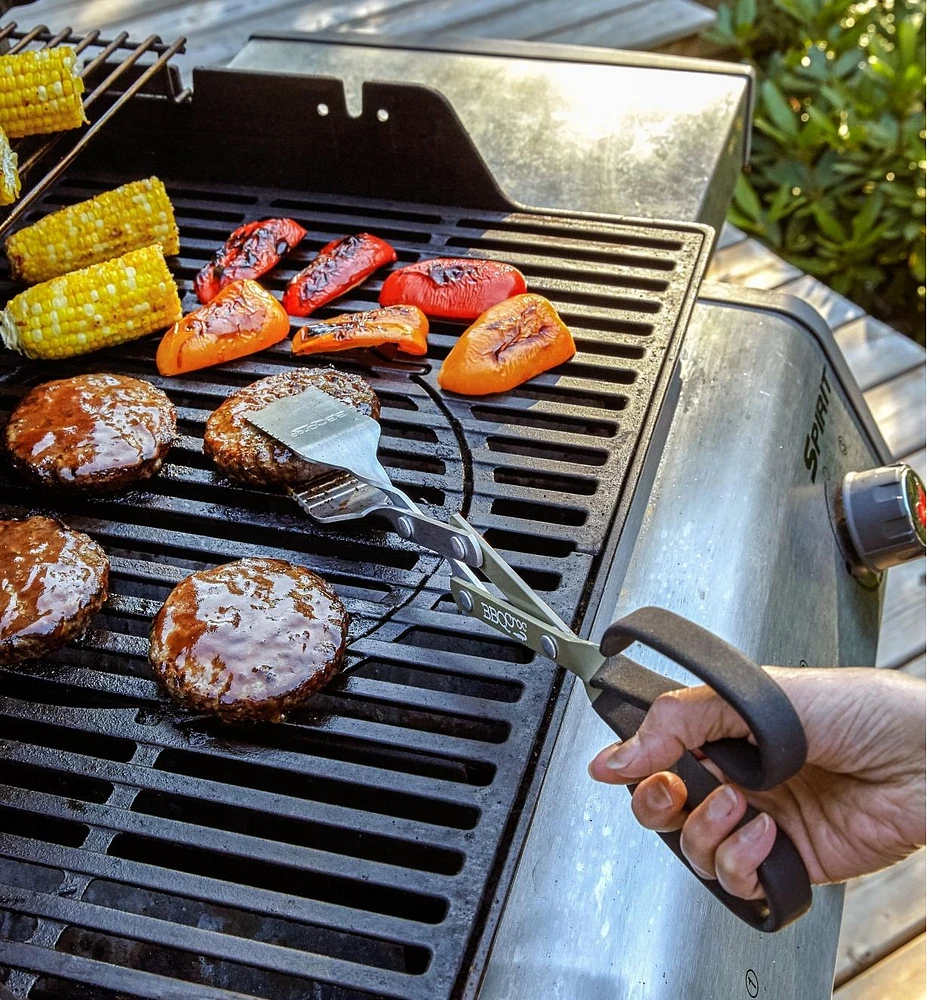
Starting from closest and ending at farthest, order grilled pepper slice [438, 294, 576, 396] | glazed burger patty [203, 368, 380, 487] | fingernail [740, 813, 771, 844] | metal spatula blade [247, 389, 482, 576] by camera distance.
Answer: fingernail [740, 813, 771, 844], metal spatula blade [247, 389, 482, 576], glazed burger patty [203, 368, 380, 487], grilled pepper slice [438, 294, 576, 396]

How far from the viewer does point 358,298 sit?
7.67 ft

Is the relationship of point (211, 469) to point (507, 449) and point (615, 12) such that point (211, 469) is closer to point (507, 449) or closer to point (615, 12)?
point (507, 449)

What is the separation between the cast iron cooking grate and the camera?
138 cm

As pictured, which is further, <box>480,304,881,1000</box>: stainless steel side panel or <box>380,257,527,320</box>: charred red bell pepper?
<box>380,257,527,320</box>: charred red bell pepper

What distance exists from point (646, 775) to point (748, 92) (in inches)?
83.7

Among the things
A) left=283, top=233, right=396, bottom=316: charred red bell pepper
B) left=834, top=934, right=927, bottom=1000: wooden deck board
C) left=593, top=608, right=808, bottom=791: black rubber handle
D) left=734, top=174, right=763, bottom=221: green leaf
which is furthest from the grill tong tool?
left=734, top=174, right=763, bottom=221: green leaf

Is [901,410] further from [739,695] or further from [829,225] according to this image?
[739,695]

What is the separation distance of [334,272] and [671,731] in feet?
4.50

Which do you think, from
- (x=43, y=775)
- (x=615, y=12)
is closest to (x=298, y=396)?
(x=43, y=775)

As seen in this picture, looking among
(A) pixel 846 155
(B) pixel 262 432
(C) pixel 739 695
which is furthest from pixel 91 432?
(A) pixel 846 155

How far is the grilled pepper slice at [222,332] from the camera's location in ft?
7.00

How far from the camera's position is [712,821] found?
125cm

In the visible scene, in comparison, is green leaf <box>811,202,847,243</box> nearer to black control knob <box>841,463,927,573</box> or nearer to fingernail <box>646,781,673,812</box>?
black control knob <box>841,463,927,573</box>

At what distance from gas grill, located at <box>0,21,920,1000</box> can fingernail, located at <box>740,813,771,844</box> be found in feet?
1.00
